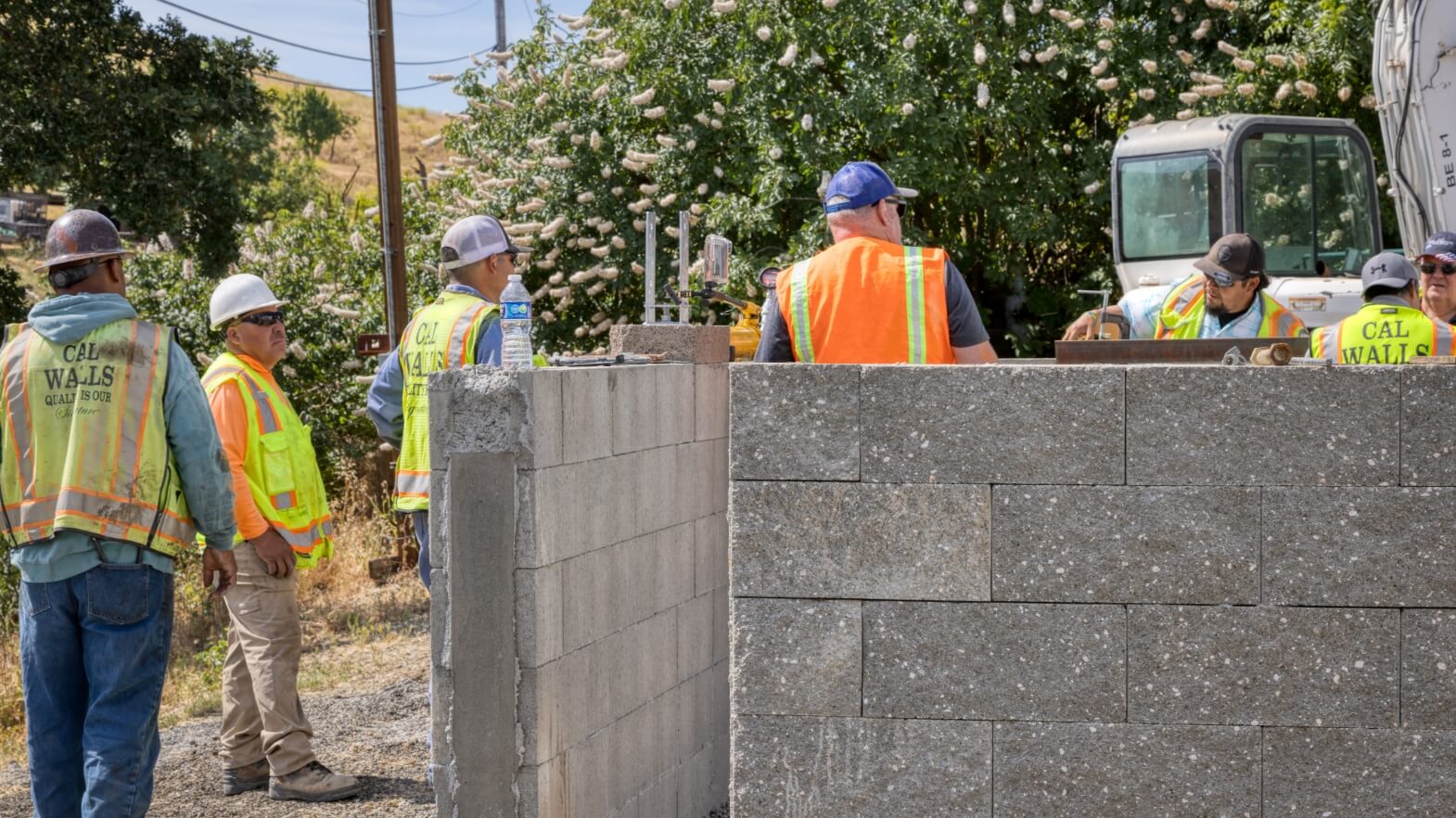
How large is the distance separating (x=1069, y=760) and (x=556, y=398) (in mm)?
1620

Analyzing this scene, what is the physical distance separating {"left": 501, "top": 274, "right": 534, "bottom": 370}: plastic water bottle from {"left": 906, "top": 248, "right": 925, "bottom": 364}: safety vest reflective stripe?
113 centimetres

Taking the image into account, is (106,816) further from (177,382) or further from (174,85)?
(174,85)

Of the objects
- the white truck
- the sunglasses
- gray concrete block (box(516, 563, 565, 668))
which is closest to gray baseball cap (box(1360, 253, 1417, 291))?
gray concrete block (box(516, 563, 565, 668))

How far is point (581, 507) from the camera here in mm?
4332

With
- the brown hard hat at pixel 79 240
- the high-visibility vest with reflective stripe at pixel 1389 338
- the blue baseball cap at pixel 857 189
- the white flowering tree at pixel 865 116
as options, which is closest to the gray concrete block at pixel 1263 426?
the blue baseball cap at pixel 857 189

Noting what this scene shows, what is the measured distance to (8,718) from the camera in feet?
29.3

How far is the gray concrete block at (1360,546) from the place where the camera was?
349 centimetres

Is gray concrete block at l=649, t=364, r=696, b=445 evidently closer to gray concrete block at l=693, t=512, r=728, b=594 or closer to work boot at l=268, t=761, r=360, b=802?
gray concrete block at l=693, t=512, r=728, b=594

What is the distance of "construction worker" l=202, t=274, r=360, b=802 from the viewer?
19.8ft

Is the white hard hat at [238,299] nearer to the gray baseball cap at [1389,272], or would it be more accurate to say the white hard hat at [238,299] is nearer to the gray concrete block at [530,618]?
the gray concrete block at [530,618]

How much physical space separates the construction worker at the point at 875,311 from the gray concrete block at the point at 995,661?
111 cm

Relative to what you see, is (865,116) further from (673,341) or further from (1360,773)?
(1360,773)

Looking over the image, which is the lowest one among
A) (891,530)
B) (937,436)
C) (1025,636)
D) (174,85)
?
(1025,636)

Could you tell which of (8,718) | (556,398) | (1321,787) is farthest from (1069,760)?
(8,718)
